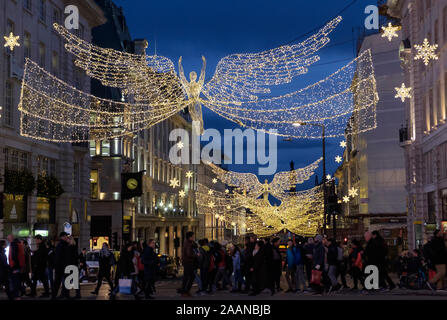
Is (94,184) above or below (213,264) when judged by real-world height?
Result: above

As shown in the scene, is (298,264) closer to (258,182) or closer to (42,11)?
(42,11)

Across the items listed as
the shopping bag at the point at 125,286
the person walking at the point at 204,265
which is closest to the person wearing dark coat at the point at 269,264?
the person walking at the point at 204,265

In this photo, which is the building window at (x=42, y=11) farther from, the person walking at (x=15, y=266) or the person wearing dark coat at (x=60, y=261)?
the person wearing dark coat at (x=60, y=261)

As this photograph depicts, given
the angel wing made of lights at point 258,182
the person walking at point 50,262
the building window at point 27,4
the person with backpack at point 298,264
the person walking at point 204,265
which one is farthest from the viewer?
the angel wing made of lights at point 258,182

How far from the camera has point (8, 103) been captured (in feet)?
119

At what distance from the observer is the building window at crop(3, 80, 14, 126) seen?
3594 cm

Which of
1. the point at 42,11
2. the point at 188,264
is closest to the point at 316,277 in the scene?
the point at 188,264

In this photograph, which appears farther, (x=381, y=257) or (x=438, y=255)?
(x=381, y=257)

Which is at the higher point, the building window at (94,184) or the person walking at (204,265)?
the building window at (94,184)

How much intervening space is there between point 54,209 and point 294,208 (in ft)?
68.8

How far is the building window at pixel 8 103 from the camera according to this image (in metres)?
35.9

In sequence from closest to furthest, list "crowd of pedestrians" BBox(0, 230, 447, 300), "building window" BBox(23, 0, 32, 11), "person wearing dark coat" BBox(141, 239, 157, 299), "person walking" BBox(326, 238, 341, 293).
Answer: "crowd of pedestrians" BBox(0, 230, 447, 300) → "person wearing dark coat" BBox(141, 239, 157, 299) → "person walking" BBox(326, 238, 341, 293) → "building window" BBox(23, 0, 32, 11)

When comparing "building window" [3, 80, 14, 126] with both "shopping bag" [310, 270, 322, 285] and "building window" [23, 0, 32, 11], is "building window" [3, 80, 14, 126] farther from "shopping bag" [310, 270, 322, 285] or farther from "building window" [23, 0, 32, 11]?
"shopping bag" [310, 270, 322, 285]

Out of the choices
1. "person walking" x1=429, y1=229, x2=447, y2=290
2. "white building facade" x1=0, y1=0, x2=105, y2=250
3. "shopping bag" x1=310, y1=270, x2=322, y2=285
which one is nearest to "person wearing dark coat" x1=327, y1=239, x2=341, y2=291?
"shopping bag" x1=310, y1=270, x2=322, y2=285
